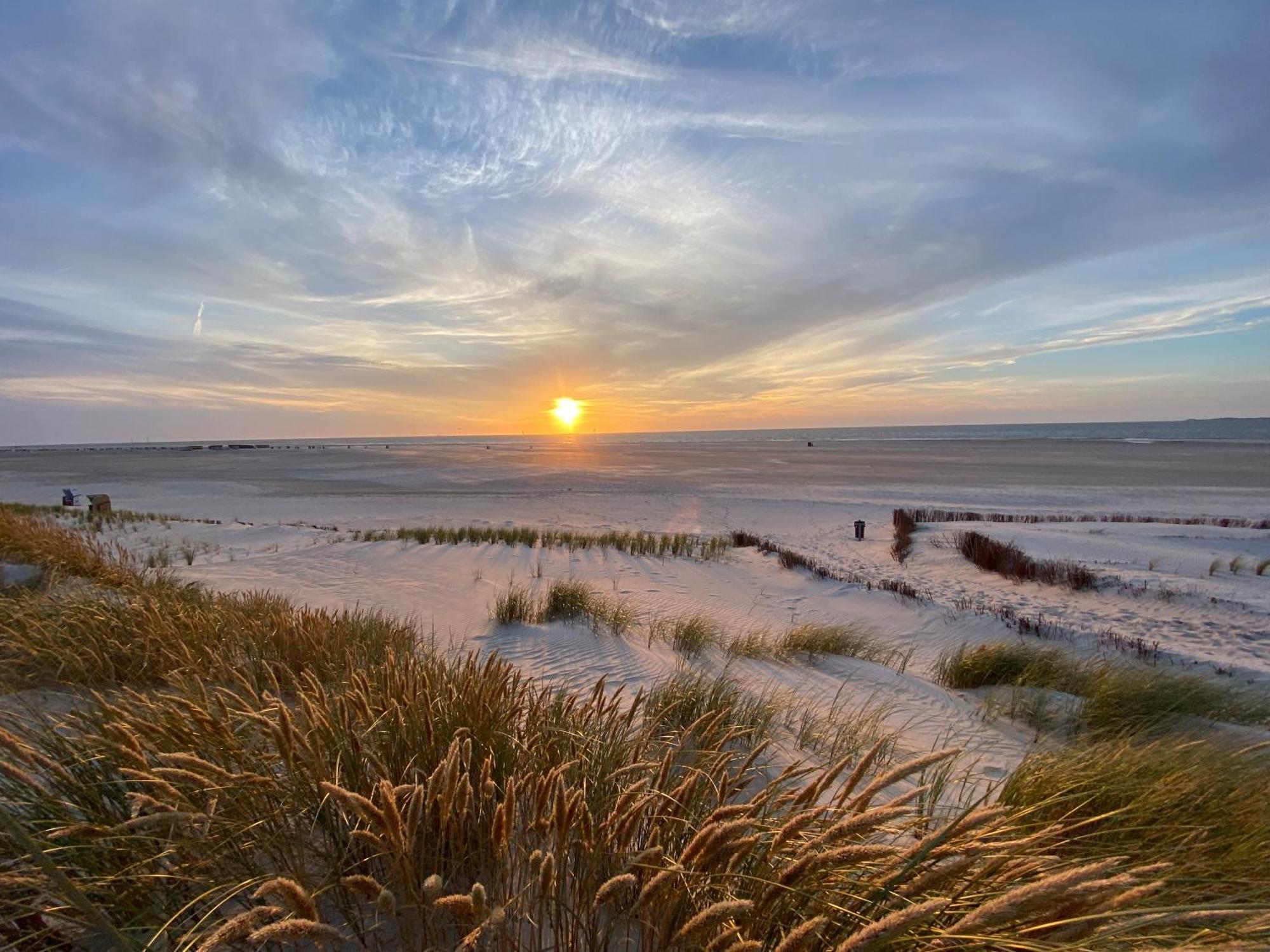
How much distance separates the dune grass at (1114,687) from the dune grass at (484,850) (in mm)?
3100

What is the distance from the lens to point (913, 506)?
2455 cm

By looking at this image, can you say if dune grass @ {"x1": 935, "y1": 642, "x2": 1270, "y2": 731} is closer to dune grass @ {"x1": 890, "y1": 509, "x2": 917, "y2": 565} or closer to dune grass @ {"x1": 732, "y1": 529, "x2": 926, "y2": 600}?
dune grass @ {"x1": 732, "y1": 529, "x2": 926, "y2": 600}

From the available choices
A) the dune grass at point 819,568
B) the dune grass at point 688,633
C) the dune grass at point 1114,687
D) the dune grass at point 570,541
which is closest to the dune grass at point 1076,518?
the dune grass at point 819,568

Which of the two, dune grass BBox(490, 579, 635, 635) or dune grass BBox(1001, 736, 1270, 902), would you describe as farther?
dune grass BBox(490, 579, 635, 635)

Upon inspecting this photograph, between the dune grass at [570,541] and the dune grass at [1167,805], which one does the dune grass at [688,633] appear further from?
the dune grass at [570,541]

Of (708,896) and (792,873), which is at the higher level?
(792,873)

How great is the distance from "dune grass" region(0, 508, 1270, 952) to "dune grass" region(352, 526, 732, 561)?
1151 centimetres

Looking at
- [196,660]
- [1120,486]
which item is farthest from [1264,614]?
[1120,486]

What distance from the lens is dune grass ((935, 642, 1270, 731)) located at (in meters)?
4.73

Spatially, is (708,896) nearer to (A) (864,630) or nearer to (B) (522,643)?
(B) (522,643)

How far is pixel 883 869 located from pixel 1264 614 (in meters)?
11.0

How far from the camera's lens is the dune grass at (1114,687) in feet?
15.5

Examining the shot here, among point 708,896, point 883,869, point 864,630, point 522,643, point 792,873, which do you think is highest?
point 792,873

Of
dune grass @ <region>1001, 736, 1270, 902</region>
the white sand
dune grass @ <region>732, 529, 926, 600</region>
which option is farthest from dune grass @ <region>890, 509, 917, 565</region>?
dune grass @ <region>1001, 736, 1270, 902</region>
